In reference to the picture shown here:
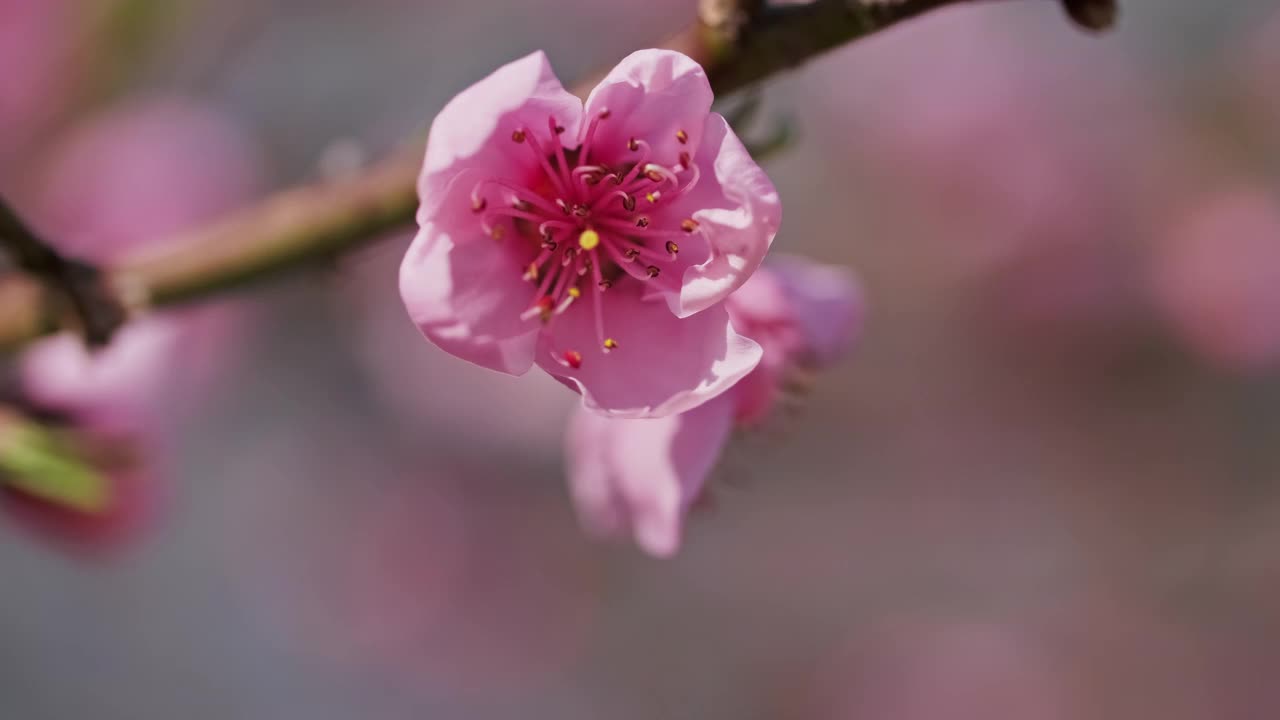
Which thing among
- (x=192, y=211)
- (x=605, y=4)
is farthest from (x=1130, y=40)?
(x=192, y=211)

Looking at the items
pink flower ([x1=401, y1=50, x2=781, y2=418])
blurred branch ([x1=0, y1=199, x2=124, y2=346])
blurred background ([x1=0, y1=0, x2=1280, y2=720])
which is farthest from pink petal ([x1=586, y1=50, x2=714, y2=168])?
blurred background ([x1=0, y1=0, x2=1280, y2=720])

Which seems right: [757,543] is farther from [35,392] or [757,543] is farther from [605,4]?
[35,392]

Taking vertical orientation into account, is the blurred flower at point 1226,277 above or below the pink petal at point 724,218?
below

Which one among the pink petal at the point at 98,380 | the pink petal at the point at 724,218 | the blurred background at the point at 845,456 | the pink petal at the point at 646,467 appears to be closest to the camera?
the pink petal at the point at 724,218

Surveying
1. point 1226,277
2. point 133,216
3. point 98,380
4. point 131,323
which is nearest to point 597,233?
point 131,323

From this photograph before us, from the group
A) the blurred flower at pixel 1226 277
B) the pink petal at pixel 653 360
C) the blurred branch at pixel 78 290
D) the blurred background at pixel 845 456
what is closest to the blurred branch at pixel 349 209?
the blurred branch at pixel 78 290

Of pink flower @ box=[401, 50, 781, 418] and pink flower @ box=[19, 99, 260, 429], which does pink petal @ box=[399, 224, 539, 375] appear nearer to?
pink flower @ box=[401, 50, 781, 418]

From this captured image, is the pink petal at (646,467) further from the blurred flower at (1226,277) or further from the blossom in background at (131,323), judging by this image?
the blurred flower at (1226,277)

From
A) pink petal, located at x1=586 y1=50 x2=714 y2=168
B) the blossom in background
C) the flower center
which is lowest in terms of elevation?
the blossom in background
